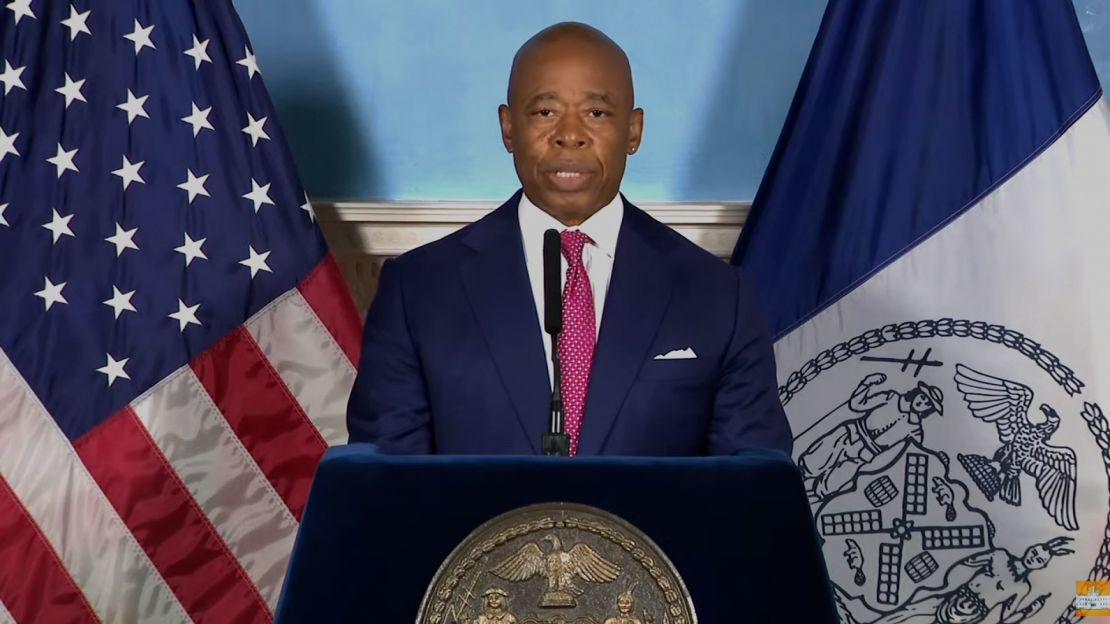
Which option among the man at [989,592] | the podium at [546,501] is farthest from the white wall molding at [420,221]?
the podium at [546,501]

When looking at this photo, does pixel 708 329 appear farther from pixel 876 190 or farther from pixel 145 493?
pixel 145 493

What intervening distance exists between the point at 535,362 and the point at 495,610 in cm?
56

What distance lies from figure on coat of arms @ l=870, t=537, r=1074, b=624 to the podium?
4.38 ft

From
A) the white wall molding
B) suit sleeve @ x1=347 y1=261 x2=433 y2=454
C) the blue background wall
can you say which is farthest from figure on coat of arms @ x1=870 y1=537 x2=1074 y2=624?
suit sleeve @ x1=347 y1=261 x2=433 y2=454

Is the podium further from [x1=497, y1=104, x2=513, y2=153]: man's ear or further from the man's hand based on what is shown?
the man's hand

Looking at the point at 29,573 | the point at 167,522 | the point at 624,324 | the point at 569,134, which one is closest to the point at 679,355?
the point at 624,324

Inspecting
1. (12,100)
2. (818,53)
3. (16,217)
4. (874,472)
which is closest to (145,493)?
(16,217)

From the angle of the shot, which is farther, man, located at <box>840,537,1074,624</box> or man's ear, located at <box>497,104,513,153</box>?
man, located at <box>840,537,1074,624</box>

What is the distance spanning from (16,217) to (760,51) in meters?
1.54

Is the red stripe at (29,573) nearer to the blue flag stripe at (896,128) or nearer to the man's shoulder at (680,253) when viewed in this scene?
the man's shoulder at (680,253)

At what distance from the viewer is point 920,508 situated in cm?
237

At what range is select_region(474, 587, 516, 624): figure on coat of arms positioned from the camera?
1.06 m

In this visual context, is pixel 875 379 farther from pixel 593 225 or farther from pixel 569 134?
pixel 569 134

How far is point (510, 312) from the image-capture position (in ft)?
5.36
